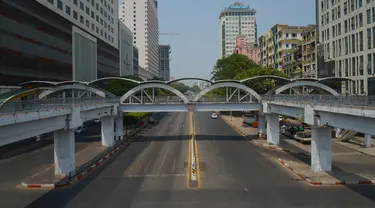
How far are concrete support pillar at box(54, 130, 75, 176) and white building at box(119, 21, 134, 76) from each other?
8503cm

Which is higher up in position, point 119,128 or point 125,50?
point 125,50

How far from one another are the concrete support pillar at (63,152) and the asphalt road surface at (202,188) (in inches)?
82.9

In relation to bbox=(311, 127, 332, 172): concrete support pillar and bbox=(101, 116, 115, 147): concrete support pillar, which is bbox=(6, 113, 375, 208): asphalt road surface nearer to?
bbox=(311, 127, 332, 172): concrete support pillar

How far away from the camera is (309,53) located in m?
79.0

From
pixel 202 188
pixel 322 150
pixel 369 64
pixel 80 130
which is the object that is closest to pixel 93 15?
pixel 80 130

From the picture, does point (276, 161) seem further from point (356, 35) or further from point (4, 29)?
point (4, 29)

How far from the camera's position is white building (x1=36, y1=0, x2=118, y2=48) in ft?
204

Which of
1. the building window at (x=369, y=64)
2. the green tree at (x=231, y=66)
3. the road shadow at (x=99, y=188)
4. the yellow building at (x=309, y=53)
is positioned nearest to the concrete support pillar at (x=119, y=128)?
the road shadow at (x=99, y=188)

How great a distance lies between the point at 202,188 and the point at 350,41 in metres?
40.9

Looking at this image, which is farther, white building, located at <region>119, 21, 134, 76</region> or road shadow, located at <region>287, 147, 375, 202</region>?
white building, located at <region>119, 21, 134, 76</region>

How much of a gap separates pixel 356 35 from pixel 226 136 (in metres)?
24.6

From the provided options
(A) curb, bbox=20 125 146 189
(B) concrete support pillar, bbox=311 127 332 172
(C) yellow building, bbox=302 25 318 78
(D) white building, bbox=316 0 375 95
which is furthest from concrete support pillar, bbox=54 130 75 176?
(C) yellow building, bbox=302 25 318 78

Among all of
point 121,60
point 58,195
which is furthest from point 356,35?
point 121,60

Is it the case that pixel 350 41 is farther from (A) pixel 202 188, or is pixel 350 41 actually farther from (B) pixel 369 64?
(A) pixel 202 188
